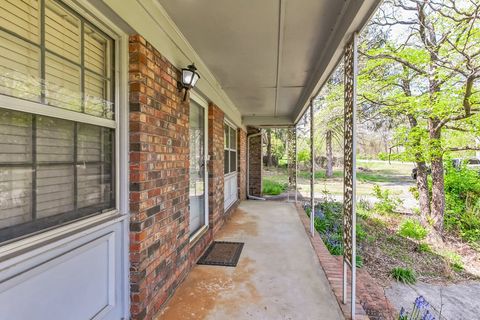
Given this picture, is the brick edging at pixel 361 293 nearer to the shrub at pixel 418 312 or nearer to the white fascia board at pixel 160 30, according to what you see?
the shrub at pixel 418 312

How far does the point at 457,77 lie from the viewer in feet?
17.4

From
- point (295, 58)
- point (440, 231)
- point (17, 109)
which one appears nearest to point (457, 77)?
point (440, 231)

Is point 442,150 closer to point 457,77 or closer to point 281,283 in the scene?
point 457,77

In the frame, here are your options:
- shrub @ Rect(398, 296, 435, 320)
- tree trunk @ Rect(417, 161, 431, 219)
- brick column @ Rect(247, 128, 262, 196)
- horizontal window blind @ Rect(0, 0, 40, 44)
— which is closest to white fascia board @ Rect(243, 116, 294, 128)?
brick column @ Rect(247, 128, 262, 196)

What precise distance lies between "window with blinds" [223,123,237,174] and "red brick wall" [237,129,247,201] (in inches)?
17.6

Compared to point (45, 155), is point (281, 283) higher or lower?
lower

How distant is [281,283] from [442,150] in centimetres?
547

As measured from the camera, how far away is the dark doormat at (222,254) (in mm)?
3393

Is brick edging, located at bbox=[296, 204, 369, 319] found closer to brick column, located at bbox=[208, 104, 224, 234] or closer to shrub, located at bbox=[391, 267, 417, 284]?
shrub, located at bbox=[391, 267, 417, 284]

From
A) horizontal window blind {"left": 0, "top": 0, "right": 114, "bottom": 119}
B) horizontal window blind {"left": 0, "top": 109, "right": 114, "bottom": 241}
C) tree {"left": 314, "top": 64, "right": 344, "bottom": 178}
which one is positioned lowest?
horizontal window blind {"left": 0, "top": 109, "right": 114, "bottom": 241}

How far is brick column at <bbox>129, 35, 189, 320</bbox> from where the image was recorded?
198 centimetres

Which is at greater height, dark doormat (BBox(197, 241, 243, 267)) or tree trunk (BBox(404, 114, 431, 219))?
tree trunk (BBox(404, 114, 431, 219))

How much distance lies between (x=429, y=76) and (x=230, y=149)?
14.5 feet

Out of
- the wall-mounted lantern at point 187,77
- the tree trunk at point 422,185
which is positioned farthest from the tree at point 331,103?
the wall-mounted lantern at point 187,77
